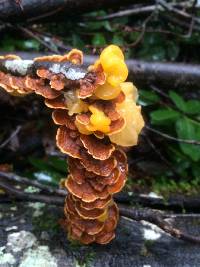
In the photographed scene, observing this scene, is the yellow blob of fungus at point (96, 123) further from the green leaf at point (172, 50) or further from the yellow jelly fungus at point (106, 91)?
the green leaf at point (172, 50)

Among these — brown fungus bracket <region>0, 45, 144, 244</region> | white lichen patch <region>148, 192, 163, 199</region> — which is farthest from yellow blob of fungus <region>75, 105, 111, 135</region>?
white lichen patch <region>148, 192, 163, 199</region>

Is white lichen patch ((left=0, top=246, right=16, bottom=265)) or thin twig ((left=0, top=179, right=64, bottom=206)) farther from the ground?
thin twig ((left=0, top=179, right=64, bottom=206))

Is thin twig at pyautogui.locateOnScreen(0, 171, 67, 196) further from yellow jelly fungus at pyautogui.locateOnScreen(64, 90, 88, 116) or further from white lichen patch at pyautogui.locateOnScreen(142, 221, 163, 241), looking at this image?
yellow jelly fungus at pyautogui.locateOnScreen(64, 90, 88, 116)

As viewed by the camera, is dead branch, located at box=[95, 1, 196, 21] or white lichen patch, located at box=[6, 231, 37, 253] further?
dead branch, located at box=[95, 1, 196, 21]

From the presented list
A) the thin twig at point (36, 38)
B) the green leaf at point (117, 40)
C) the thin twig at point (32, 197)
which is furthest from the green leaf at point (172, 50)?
the thin twig at point (32, 197)

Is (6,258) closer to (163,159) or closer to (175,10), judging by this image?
(163,159)

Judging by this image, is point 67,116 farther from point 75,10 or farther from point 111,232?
point 75,10

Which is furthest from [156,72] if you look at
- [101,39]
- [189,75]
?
[101,39]

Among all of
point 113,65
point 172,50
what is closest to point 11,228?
point 113,65
